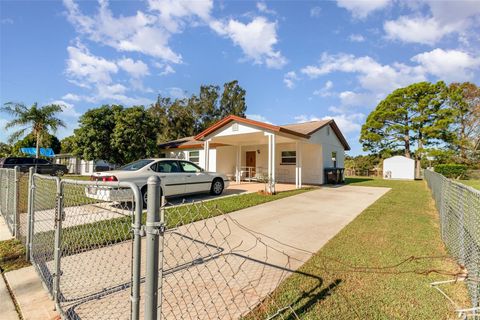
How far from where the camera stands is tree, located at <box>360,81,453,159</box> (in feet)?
87.6

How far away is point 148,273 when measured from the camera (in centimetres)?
142

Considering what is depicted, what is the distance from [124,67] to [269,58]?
9.37 m

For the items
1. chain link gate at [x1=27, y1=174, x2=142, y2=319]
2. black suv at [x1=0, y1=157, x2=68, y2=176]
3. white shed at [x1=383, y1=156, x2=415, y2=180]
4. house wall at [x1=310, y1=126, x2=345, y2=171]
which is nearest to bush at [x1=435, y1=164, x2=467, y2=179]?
white shed at [x1=383, y1=156, x2=415, y2=180]

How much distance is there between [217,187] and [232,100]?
30191 mm

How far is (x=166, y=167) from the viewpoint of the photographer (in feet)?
28.1

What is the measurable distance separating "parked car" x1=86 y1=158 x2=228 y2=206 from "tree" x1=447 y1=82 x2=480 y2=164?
107ft

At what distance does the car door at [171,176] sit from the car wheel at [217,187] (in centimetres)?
165

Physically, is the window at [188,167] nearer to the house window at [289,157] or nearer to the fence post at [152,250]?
the fence post at [152,250]

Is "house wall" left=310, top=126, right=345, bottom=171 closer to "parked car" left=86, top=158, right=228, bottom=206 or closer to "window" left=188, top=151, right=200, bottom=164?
"parked car" left=86, top=158, right=228, bottom=206

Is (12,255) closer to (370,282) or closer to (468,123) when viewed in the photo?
(370,282)

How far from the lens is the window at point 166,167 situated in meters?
8.26

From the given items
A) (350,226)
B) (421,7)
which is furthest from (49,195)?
(421,7)

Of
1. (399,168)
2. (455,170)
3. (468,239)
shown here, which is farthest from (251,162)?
(455,170)

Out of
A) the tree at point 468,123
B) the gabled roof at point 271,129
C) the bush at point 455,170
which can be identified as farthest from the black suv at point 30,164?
the tree at point 468,123
